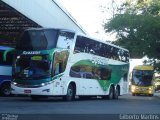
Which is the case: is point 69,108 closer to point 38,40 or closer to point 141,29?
point 38,40

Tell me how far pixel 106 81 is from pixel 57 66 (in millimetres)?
7279

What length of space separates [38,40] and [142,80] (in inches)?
937

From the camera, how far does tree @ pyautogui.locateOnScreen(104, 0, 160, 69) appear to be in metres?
44.7

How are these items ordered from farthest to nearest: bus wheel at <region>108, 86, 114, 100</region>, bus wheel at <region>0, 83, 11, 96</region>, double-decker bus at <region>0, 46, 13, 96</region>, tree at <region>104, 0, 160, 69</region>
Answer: tree at <region>104, 0, 160, 69</region>, bus wheel at <region>108, 86, 114, 100</region>, bus wheel at <region>0, 83, 11, 96</region>, double-decker bus at <region>0, 46, 13, 96</region>

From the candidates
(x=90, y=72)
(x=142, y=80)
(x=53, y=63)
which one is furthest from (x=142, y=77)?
(x=53, y=63)

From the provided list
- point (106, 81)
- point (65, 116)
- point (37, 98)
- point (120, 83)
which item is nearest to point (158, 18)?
point (120, 83)

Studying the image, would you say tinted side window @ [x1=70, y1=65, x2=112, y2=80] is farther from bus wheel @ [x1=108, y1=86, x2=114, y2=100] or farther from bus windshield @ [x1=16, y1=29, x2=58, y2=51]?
bus windshield @ [x1=16, y1=29, x2=58, y2=51]

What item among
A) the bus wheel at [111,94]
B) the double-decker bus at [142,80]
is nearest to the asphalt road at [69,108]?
the bus wheel at [111,94]

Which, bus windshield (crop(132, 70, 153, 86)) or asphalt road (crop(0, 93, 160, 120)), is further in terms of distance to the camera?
bus windshield (crop(132, 70, 153, 86))

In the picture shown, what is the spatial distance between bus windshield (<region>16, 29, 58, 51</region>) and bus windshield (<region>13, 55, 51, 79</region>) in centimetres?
56

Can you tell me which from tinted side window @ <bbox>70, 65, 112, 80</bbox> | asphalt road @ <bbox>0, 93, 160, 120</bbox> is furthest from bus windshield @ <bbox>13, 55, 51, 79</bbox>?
tinted side window @ <bbox>70, 65, 112, 80</bbox>

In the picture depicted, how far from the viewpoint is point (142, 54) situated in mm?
46219

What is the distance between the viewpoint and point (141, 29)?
45250mm

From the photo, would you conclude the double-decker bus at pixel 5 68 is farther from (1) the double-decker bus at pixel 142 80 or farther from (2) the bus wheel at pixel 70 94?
(1) the double-decker bus at pixel 142 80
